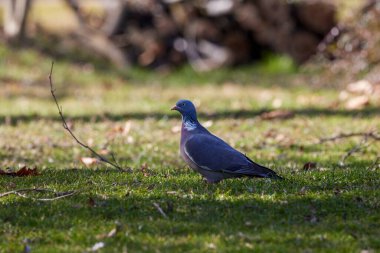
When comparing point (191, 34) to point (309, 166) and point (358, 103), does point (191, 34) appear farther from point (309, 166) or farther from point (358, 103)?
point (309, 166)

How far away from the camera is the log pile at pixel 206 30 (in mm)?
19969

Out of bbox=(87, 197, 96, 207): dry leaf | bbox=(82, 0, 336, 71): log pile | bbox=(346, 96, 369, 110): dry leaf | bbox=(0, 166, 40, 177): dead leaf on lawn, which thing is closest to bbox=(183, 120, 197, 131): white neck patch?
bbox=(87, 197, 96, 207): dry leaf

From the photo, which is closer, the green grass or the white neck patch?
the green grass

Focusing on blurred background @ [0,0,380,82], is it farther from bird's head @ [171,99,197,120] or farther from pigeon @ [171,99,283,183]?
pigeon @ [171,99,283,183]

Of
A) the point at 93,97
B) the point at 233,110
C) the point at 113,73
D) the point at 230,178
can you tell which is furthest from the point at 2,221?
the point at 113,73

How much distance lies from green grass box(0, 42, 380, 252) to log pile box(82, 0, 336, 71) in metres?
1.21

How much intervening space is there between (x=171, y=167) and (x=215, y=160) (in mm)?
2047

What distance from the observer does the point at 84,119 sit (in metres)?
13.5

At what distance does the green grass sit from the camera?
234 inches

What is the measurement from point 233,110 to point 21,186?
7.27m

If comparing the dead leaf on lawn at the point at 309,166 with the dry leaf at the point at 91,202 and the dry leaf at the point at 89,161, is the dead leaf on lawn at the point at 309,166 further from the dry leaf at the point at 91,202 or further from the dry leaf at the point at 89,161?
the dry leaf at the point at 91,202

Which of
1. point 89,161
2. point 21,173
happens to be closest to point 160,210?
point 21,173

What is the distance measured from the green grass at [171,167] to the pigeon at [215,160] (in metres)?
0.15

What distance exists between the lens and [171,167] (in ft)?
29.6
